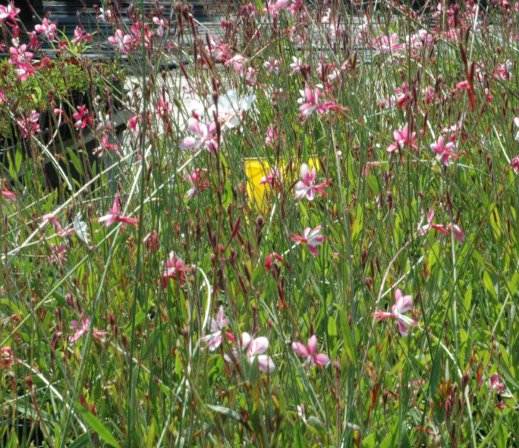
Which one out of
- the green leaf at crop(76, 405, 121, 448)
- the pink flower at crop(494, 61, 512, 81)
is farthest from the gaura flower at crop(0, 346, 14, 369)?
the pink flower at crop(494, 61, 512, 81)

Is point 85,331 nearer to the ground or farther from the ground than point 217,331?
nearer to the ground

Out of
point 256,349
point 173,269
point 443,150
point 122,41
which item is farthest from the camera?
Answer: point 122,41

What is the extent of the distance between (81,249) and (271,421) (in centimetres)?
124

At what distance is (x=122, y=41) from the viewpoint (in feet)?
9.57

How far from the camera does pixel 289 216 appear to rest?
2.09 meters

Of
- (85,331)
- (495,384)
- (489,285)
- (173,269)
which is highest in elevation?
(173,269)


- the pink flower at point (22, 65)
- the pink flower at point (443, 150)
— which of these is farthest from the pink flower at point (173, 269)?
the pink flower at point (22, 65)

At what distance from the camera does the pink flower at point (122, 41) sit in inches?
113

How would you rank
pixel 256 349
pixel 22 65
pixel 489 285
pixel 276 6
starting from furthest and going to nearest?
pixel 276 6
pixel 22 65
pixel 489 285
pixel 256 349

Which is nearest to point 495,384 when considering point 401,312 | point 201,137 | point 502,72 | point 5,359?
point 401,312

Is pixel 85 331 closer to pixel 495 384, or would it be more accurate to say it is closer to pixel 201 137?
pixel 201 137

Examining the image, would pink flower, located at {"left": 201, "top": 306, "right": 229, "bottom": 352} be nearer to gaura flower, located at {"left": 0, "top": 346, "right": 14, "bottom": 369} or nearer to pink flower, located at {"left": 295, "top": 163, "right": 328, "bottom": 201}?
gaura flower, located at {"left": 0, "top": 346, "right": 14, "bottom": 369}

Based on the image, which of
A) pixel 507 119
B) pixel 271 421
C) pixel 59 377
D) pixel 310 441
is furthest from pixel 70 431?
pixel 507 119

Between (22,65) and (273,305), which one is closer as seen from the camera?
(273,305)
